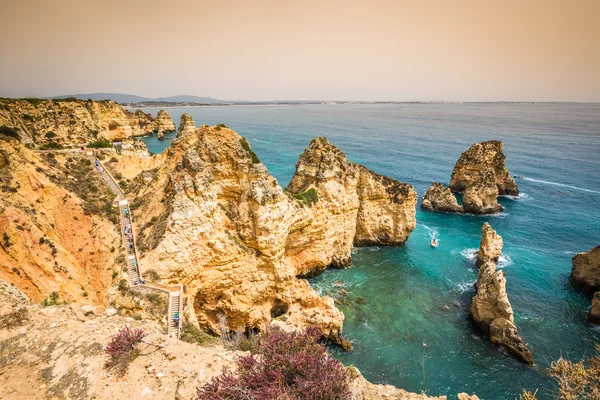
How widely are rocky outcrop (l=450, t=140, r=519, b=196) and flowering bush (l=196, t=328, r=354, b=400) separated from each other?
196 ft

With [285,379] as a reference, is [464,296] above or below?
below

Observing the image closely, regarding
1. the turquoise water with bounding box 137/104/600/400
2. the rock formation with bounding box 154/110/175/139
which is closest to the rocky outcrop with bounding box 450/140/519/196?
the turquoise water with bounding box 137/104/600/400

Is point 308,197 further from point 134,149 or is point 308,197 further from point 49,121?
point 49,121

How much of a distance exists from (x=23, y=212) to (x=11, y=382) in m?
16.1

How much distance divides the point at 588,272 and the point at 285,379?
38838 mm

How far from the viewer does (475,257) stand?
36938 mm

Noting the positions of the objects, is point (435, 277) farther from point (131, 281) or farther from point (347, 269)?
point (131, 281)

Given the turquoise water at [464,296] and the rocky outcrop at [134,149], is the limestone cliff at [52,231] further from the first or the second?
the rocky outcrop at [134,149]

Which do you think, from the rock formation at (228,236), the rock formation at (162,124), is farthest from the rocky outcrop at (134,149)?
the rock formation at (162,124)

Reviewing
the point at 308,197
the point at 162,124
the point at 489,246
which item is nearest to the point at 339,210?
the point at 308,197

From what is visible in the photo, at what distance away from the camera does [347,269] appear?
33.8m

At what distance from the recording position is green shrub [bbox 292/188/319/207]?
29.7 m

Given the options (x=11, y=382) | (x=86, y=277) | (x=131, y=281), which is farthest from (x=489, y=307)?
(x=86, y=277)

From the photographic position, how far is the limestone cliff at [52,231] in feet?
54.7
